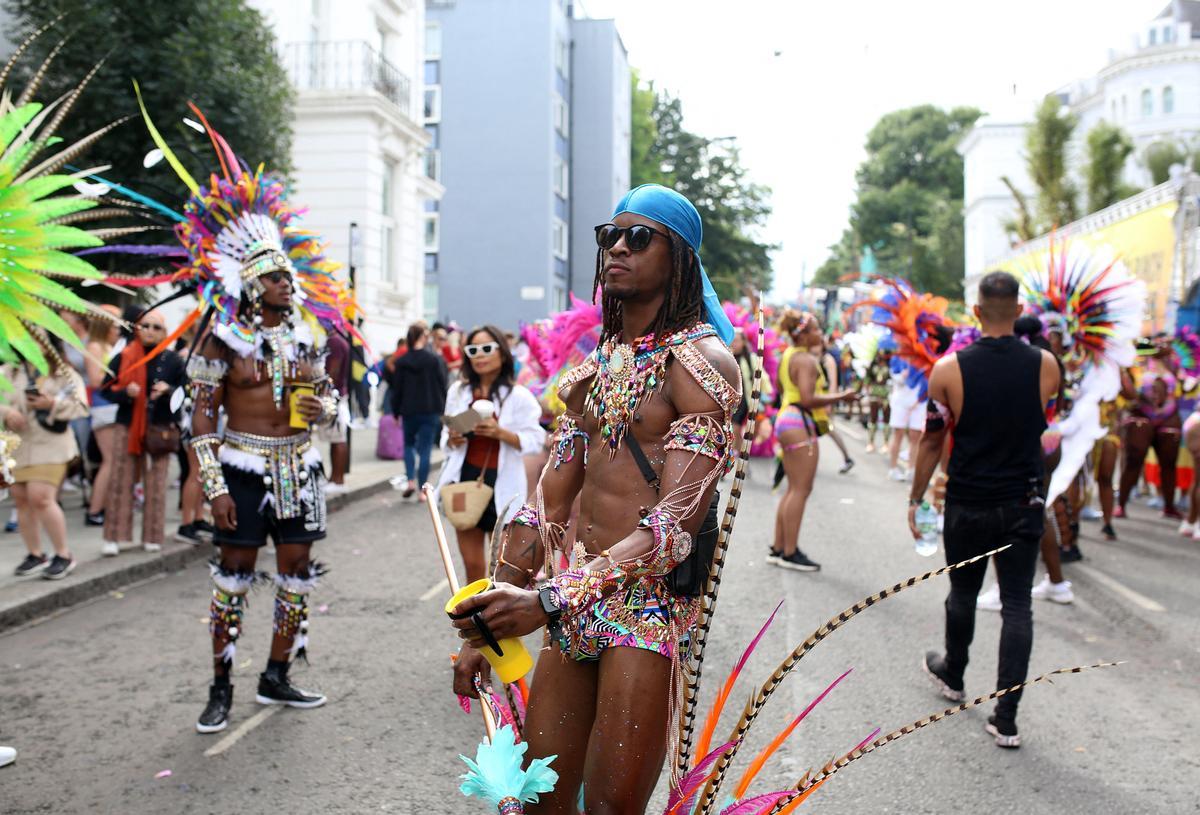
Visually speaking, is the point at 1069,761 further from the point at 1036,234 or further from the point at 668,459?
the point at 1036,234

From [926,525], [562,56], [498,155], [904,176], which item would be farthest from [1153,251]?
[904,176]

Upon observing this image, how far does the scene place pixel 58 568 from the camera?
738 cm

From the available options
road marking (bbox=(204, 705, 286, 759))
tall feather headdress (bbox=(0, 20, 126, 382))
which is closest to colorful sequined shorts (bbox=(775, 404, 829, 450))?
road marking (bbox=(204, 705, 286, 759))

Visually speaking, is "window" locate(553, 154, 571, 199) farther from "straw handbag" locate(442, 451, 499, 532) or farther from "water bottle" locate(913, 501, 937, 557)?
"water bottle" locate(913, 501, 937, 557)

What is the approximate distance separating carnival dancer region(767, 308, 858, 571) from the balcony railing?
1603cm

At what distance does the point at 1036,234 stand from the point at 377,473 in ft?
93.2

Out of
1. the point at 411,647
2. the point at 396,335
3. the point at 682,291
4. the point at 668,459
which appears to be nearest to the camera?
the point at 668,459

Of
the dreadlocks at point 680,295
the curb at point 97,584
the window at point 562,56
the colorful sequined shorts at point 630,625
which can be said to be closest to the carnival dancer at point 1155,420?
the curb at point 97,584

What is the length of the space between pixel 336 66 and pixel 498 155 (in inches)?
677

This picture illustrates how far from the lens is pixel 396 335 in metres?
23.9

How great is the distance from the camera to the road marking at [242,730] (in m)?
4.51

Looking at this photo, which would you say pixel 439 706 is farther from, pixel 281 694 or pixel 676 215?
pixel 676 215

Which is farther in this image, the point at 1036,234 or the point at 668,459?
the point at 1036,234

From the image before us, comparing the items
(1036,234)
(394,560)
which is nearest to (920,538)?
(394,560)
